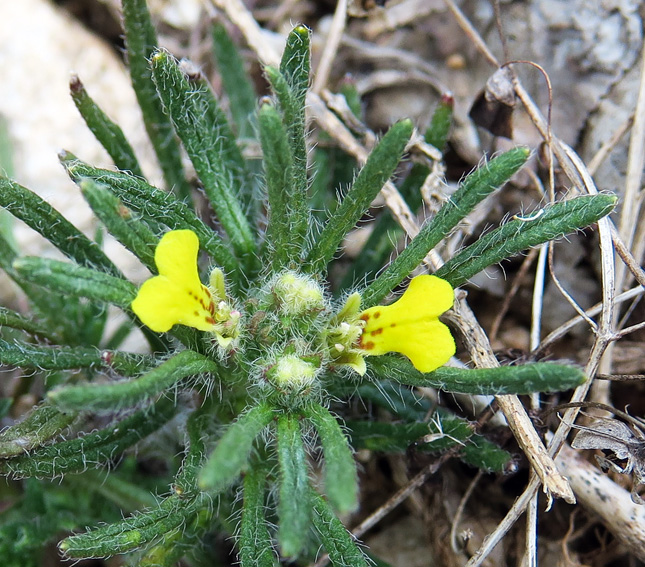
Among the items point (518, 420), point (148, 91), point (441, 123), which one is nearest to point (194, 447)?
point (518, 420)

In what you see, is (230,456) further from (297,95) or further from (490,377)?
(297,95)

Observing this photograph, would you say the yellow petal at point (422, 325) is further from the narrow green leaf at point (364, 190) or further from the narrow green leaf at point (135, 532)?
the narrow green leaf at point (135, 532)

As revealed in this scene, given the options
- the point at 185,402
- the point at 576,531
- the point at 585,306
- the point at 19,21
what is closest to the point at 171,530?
the point at 185,402

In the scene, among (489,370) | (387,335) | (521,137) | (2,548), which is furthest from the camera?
(521,137)

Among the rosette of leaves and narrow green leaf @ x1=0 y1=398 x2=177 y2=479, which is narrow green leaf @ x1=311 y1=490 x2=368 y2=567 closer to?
the rosette of leaves

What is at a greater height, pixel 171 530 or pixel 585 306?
pixel 171 530

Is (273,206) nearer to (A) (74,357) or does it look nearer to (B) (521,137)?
(A) (74,357)
